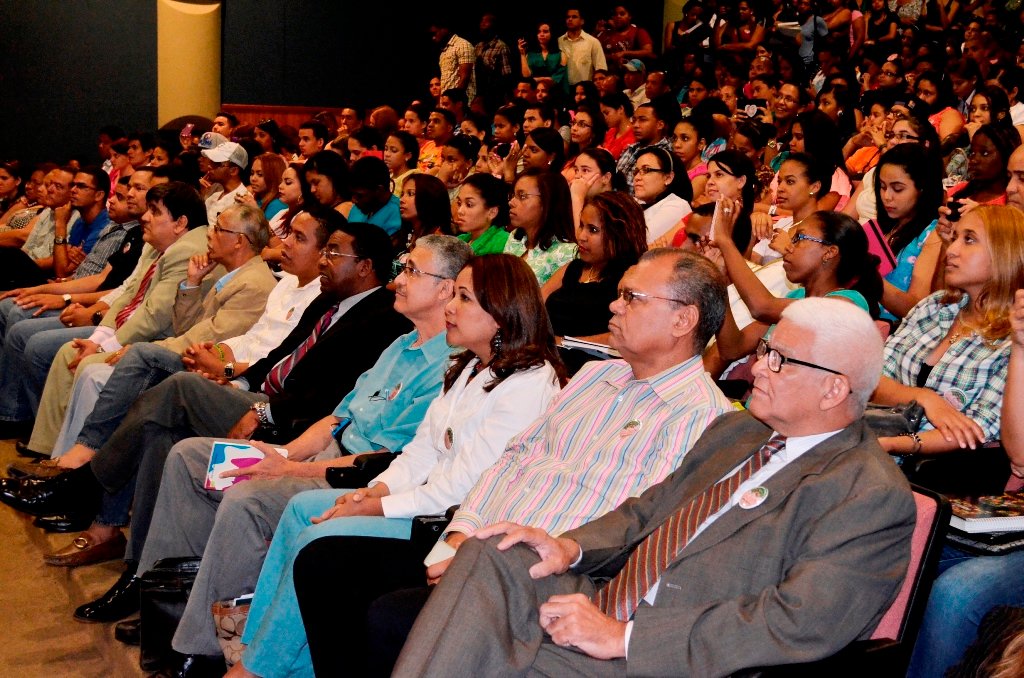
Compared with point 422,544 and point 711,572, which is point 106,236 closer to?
point 422,544

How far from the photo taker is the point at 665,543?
2.20 meters

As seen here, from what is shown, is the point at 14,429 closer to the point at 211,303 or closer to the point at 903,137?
the point at 211,303

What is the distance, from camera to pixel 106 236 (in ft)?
20.9

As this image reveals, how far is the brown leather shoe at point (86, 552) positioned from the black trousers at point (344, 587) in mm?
1604

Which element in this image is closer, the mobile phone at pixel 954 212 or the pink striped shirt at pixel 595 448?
the pink striped shirt at pixel 595 448

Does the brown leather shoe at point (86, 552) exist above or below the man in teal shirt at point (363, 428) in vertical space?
below

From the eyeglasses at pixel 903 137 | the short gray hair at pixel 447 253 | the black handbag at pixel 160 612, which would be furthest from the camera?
the eyeglasses at pixel 903 137

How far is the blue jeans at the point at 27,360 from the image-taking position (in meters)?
5.43

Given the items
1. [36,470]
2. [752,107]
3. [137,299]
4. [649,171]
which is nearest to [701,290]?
[649,171]

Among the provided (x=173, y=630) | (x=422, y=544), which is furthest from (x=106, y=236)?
(x=422, y=544)

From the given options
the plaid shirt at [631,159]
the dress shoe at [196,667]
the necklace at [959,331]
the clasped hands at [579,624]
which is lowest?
the dress shoe at [196,667]

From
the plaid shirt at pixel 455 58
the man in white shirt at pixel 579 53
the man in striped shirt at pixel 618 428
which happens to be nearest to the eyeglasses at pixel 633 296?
the man in striped shirt at pixel 618 428

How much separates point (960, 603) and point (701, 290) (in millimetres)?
918

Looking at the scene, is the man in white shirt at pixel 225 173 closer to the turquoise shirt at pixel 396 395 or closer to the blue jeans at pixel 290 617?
the turquoise shirt at pixel 396 395
